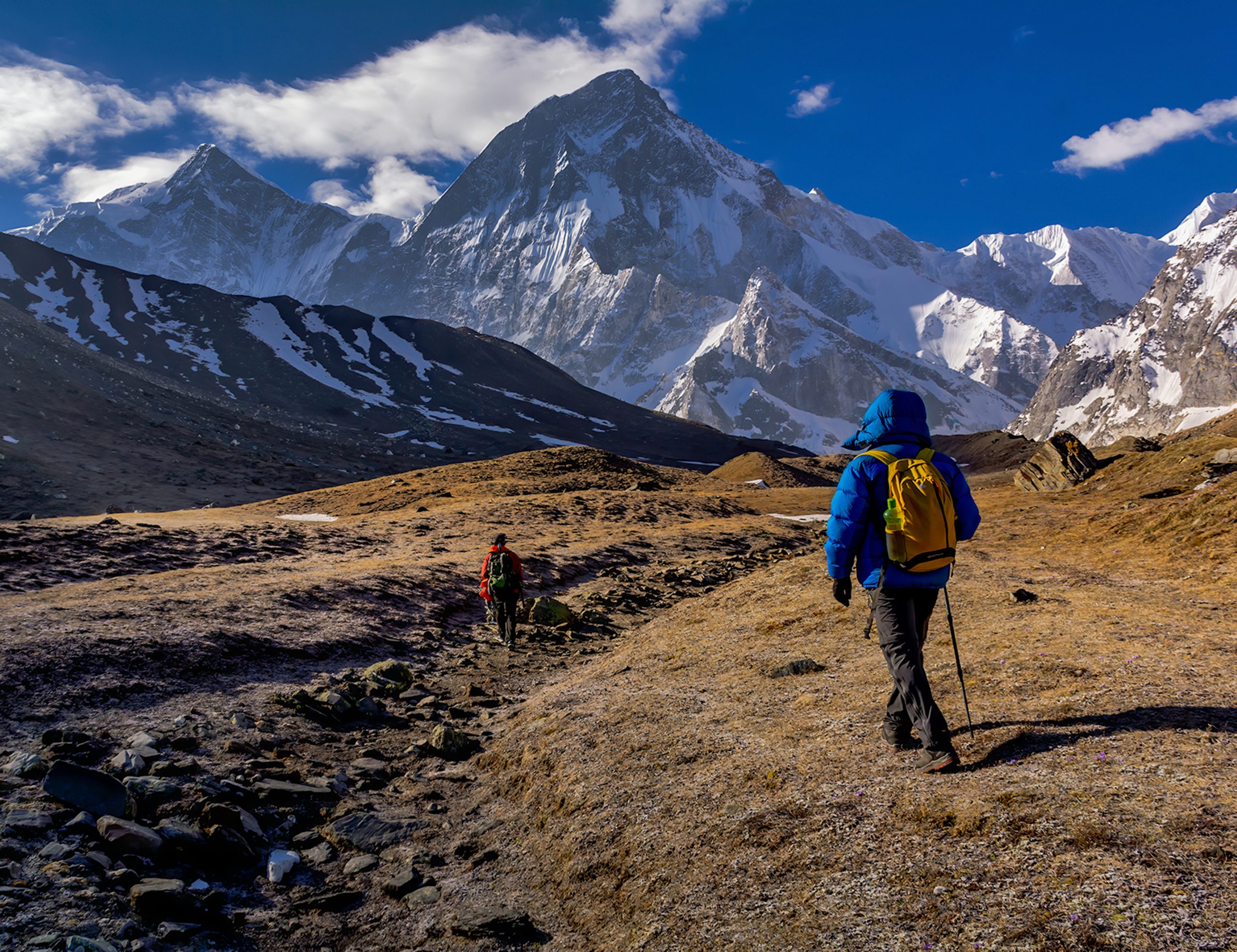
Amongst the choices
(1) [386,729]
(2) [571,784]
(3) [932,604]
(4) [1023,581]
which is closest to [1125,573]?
(4) [1023,581]

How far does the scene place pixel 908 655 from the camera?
5.66 meters

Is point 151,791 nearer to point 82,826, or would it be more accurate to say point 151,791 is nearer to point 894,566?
point 82,826

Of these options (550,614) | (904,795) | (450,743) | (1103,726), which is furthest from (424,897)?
(550,614)

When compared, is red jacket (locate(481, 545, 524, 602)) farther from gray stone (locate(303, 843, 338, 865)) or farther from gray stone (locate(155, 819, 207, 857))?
gray stone (locate(155, 819, 207, 857))

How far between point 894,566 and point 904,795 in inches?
65.2

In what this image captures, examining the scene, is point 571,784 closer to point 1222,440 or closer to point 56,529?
point 56,529

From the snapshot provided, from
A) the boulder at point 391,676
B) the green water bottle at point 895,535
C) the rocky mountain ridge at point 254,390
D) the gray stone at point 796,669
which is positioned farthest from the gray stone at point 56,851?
the rocky mountain ridge at point 254,390

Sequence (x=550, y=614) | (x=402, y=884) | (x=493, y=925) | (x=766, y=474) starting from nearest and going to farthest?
(x=493, y=925) < (x=402, y=884) < (x=550, y=614) < (x=766, y=474)

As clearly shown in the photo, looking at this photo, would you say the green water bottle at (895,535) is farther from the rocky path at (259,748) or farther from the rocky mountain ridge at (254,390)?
the rocky mountain ridge at (254,390)

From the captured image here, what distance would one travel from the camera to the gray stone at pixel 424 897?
17.1 feet

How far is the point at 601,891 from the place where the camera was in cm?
499

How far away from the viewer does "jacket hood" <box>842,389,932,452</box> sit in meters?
5.96

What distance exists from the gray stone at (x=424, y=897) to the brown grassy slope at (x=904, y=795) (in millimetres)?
746

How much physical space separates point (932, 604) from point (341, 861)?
5.17 meters
